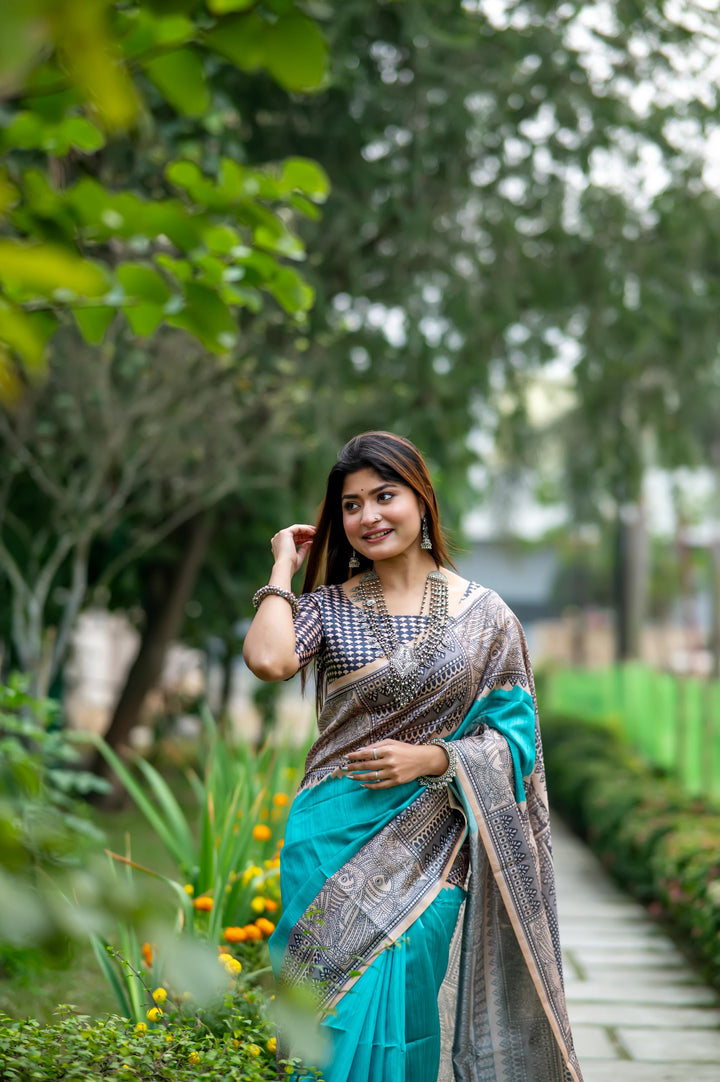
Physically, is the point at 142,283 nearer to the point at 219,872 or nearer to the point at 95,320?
the point at 95,320

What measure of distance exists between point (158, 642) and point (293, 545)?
5.73 m

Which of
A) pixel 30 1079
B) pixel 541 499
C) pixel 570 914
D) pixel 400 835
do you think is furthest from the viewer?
pixel 541 499

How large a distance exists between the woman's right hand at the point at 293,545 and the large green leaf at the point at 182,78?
5.52ft

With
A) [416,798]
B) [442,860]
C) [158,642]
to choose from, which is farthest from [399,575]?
[158,642]

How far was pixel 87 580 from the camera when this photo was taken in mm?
8594

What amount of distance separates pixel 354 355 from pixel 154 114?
1.94 meters

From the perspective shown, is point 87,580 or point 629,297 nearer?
point 629,297

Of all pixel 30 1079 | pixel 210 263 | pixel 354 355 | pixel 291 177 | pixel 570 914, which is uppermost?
pixel 354 355

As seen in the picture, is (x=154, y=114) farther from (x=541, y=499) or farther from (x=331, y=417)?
(x=541, y=499)

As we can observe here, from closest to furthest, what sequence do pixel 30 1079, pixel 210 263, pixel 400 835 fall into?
pixel 210 263 < pixel 30 1079 < pixel 400 835

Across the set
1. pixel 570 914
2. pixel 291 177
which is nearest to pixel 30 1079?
pixel 291 177

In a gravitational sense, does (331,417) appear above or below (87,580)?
above

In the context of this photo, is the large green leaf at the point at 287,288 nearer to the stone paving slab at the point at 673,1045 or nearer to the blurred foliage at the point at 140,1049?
the blurred foliage at the point at 140,1049

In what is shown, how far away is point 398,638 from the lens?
2576 millimetres
